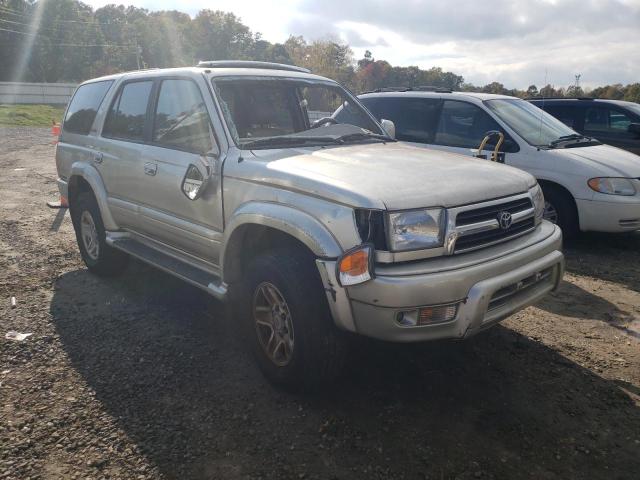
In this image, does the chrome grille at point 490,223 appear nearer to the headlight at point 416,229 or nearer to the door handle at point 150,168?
the headlight at point 416,229

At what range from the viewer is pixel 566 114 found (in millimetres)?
8398

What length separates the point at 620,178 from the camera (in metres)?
5.75

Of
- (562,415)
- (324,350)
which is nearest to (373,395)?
(324,350)

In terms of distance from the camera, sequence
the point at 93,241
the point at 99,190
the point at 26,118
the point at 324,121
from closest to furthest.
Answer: the point at 324,121 < the point at 99,190 < the point at 93,241 < the point at 26,118

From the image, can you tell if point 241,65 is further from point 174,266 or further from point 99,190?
point 99,190

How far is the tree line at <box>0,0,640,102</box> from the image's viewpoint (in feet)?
181

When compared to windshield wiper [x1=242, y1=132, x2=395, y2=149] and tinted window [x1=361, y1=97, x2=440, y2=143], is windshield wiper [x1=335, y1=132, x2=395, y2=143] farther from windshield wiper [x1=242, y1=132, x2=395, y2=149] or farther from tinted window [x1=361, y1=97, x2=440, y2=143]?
tinted window [x1=361, y1=97, x2=440, y2=143]

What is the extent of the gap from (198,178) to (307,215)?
1.09m

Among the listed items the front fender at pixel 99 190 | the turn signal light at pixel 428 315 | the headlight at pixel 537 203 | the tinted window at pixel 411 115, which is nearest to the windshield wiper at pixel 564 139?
the tinted window at pixel 411 115

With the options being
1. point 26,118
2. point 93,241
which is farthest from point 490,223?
point 26,118

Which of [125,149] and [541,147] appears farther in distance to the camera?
[541,147]

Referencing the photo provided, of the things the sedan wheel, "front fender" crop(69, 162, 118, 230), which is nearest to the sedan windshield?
the sedan wheel

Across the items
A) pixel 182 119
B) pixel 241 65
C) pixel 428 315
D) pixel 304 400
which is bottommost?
pixel 304 400

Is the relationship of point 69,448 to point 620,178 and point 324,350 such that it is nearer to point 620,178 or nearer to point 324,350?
point 324,350
